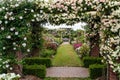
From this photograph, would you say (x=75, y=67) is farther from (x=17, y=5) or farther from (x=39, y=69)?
(x=17, y=5)

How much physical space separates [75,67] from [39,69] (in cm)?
417

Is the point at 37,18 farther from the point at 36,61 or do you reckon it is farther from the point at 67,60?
the point at 67,60

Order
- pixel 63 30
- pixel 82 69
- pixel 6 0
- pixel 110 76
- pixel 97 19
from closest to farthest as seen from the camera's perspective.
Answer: pixel 110 76 → pixel 6 0 → pixel 97 19 → pixel 82 69 → pixel 63 30

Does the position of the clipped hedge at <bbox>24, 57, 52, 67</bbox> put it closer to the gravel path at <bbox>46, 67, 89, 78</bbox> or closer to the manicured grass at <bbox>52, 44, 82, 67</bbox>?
the gravel path at <bbox>46, 67, 89, 78</bbox>

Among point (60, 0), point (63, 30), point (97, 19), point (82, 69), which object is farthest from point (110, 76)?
point (63, 30)

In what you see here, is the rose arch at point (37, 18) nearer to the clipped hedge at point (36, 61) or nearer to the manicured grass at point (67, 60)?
the clipped hedge at point (36, 61)

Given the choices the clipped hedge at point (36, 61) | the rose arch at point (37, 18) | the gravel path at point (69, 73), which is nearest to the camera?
the rose arch at point (37, 18)

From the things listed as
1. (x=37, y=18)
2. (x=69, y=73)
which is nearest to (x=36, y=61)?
(x=69, y=73)

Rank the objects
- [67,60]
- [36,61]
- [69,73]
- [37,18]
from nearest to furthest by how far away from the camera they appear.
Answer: [37,18] → [69,73] → [36,61] → [67,60]

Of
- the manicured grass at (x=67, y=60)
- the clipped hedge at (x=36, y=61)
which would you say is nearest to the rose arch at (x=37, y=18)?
the clipped hedge at (x=36, y=61)

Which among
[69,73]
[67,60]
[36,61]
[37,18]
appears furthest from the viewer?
[67,60]

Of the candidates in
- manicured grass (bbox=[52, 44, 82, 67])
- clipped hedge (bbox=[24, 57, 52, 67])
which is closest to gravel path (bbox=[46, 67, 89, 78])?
clipped hedge (bbox=[24, 57, 52, 67])

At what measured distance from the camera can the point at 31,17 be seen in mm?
11641

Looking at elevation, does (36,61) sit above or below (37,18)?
below
